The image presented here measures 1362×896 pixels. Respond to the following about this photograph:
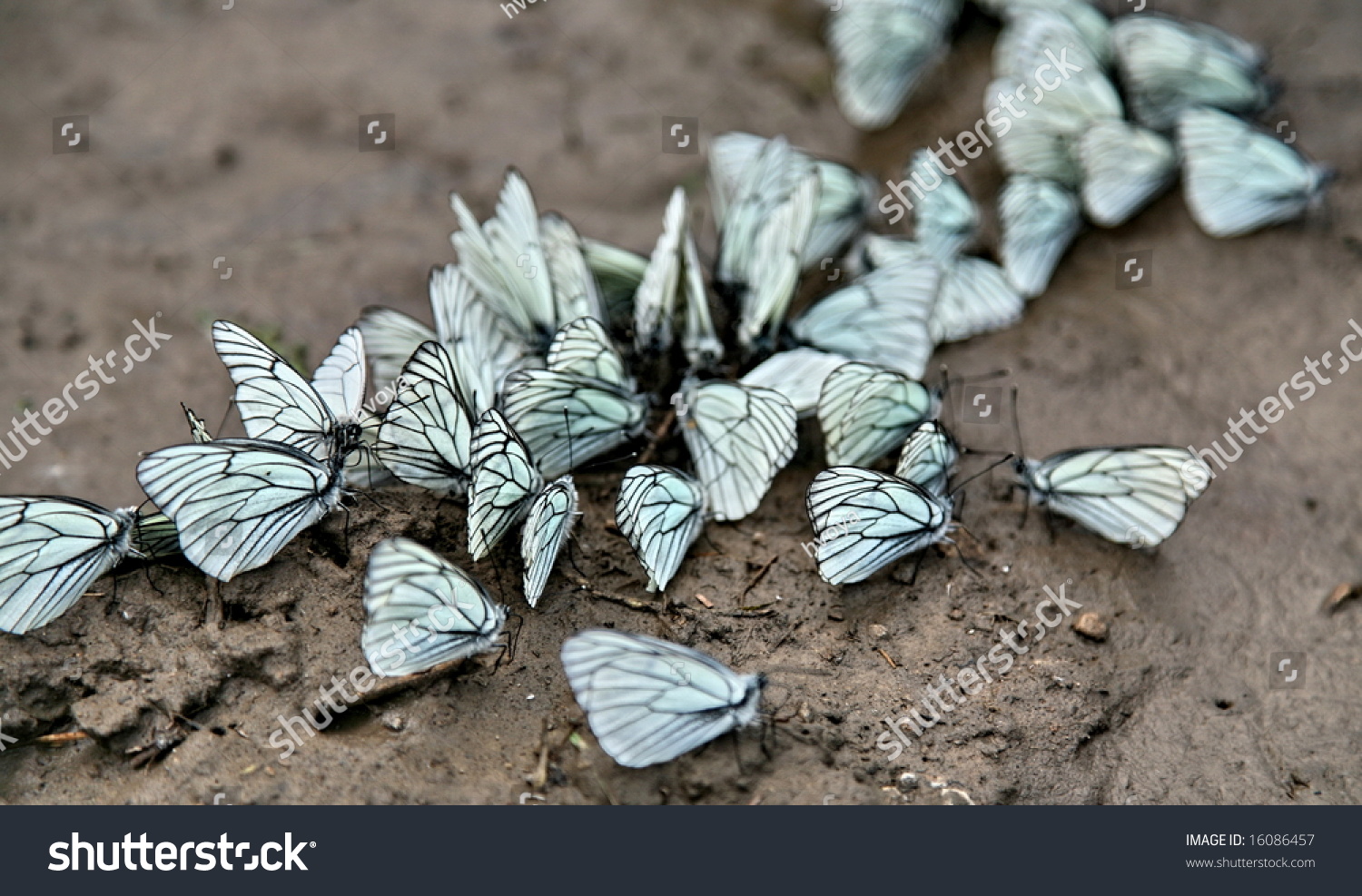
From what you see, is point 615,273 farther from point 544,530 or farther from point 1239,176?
point 1239,176

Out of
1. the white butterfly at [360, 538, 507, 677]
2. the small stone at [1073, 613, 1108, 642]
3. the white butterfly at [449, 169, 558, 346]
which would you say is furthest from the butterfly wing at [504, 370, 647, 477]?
the small stone at [1073, 613, 1108, 642]

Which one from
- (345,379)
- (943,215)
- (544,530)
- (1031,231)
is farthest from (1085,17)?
(345,379)

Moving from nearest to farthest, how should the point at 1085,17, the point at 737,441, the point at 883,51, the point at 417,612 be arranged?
the point at 417,612 < the point at 737,441 < the point at 1085,17 < the point at 883,51

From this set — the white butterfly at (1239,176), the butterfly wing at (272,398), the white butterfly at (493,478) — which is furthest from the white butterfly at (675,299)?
the white butterfly at (1239,176)

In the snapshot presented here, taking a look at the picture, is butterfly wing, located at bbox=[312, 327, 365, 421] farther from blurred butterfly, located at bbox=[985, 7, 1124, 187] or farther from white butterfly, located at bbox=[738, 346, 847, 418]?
blurred butterfly, located at bbox=[985, 7, 1124, 187]

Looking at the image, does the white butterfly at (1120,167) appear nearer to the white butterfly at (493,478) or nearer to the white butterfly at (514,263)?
the white butterfly at (514,263)

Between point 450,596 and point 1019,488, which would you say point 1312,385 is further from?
point 450,596
